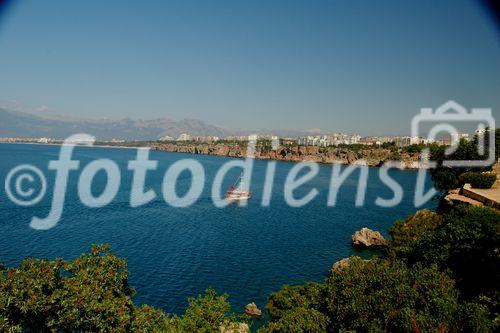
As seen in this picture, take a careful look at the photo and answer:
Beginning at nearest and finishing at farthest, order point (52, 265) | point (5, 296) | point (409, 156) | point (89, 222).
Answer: point (5, 296)
point (52, 265)
point (89, 222)
point (409, 156)

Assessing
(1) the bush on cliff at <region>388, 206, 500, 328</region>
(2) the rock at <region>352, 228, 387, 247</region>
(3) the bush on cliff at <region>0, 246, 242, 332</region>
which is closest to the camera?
(3) the bush on cliff at <region>0, 246, 242, 332</region>

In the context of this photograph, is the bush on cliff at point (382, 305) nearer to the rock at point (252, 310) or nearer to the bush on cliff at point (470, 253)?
the bush on cliff at point (470, 253)

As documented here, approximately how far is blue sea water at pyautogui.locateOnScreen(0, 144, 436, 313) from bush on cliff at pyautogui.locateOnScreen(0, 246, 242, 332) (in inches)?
658

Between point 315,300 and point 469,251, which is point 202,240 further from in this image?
point 469,251

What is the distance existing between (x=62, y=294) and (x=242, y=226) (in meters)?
53.0

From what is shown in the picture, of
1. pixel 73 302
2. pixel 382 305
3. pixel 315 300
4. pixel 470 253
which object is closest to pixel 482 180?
pixel 470 253

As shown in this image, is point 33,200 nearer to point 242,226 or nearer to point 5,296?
point 242,226

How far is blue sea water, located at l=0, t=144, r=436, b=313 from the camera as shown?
40938 mm

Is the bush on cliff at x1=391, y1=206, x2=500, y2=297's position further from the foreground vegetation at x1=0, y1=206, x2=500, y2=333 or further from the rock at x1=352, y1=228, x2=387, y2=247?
the rock at x1=352, y1=228, x2=387, y2=247

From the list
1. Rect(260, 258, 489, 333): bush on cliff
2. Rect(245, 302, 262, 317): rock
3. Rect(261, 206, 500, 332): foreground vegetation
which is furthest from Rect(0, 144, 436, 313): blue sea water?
Rect(260, 258, 489, 333): bush on cliff

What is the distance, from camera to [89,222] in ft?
211

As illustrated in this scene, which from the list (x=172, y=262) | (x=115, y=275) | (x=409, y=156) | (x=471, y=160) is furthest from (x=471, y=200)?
(x=409, y=156)

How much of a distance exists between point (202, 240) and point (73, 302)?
42548 millimetres

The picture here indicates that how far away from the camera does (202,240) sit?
57.1 meters
